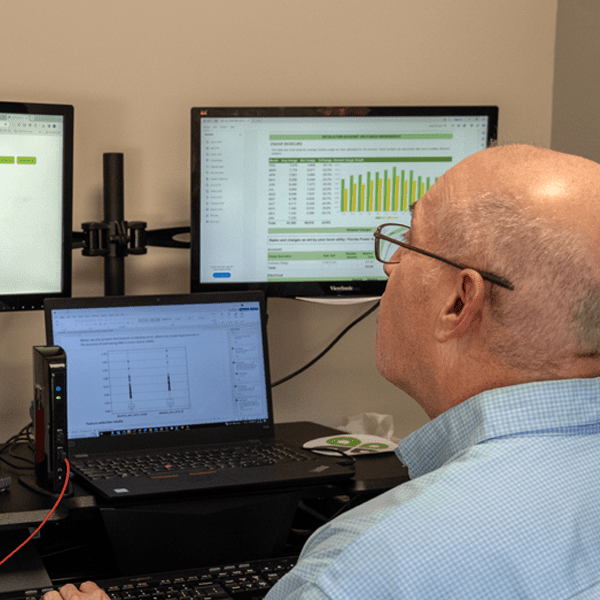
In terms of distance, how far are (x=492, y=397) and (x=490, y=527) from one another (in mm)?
133

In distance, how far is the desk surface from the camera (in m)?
1.08

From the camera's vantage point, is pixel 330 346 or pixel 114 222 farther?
pixel 330 346

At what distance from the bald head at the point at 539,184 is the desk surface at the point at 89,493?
64 cm

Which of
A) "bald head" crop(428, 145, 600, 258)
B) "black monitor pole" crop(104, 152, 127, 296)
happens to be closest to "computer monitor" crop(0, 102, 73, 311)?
"black monitor pole" crop(104, 152, 127, 296)

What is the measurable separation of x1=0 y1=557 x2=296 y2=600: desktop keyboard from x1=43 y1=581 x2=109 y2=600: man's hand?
3 centimetres

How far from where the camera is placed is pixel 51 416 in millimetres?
1135

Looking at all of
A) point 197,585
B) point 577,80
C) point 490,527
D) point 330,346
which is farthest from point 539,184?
point 577,80

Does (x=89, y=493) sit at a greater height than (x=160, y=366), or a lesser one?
lesser

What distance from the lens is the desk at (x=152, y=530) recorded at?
109 centimetres

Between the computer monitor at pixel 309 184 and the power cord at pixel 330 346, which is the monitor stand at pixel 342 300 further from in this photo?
the power cord at pixel 330 346

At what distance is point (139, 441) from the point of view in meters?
1.35

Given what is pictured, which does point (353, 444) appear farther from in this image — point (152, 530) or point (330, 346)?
point (152, 530)

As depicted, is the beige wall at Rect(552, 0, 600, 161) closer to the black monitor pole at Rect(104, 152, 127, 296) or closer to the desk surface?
the desk surface

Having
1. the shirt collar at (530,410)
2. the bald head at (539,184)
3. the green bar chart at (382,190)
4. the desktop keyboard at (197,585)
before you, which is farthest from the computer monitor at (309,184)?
the shirt collar at (530,410)
